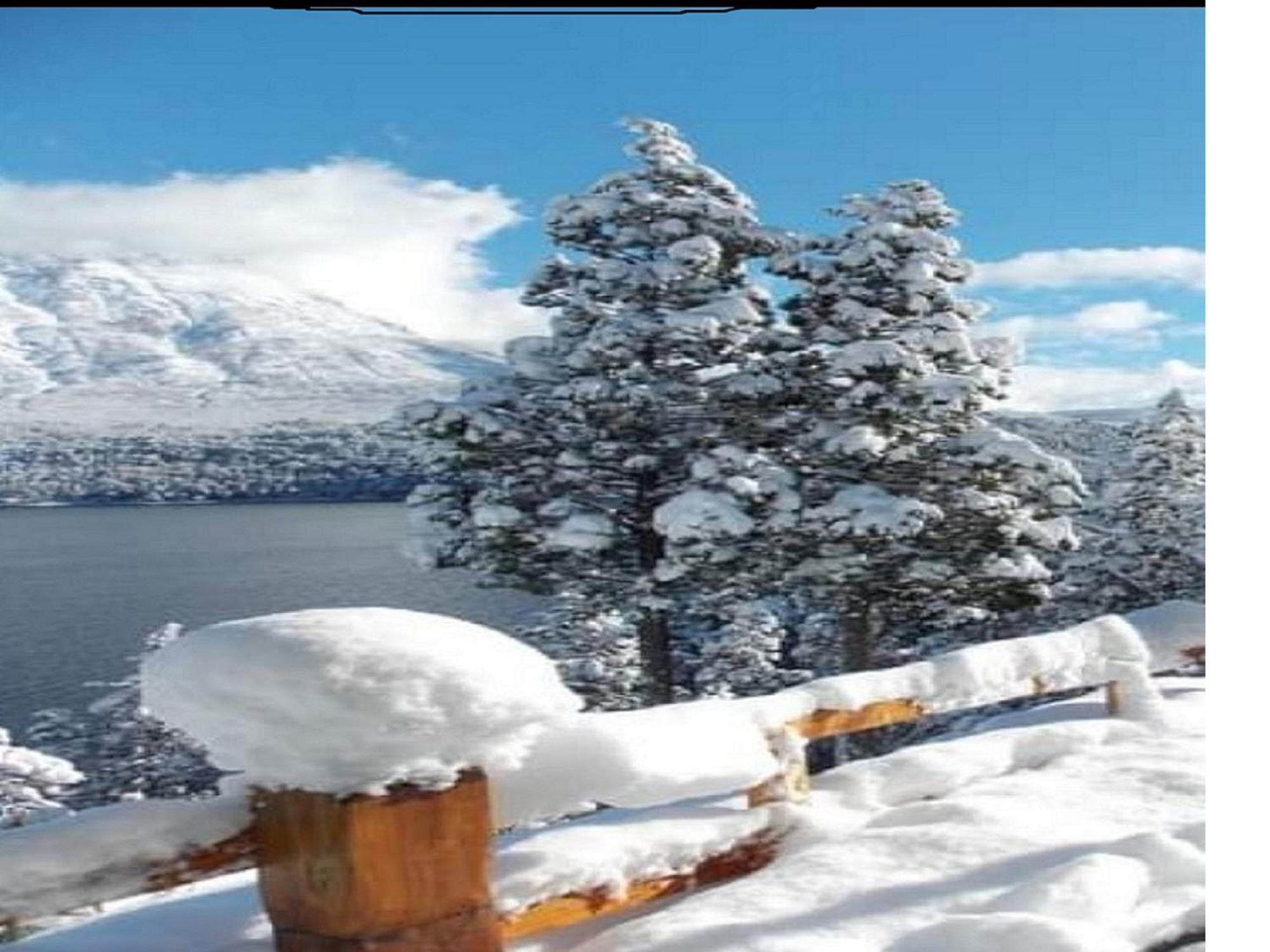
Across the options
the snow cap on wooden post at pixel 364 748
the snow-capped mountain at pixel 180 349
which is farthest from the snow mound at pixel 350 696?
the snow-capped mountain at pixel 180 349

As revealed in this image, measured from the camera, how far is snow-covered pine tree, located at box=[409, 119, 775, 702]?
977 cm

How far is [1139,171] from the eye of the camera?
3.69m

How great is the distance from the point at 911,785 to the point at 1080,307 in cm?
229

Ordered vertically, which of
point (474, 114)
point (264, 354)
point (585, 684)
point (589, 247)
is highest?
point (264, 354)

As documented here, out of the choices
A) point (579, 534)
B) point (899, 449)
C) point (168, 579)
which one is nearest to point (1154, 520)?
point (899, 449)

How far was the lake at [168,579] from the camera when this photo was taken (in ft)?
63.6

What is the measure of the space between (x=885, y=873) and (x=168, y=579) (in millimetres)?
28872

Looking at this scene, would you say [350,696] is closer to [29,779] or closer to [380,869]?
[380,869]

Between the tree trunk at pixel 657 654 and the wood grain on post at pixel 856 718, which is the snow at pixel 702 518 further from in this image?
the wood grain on post at pixel 856 718

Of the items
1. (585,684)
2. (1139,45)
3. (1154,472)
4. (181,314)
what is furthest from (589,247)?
(181,314)

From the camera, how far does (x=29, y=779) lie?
10234mm

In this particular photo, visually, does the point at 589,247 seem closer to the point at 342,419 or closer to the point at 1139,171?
the point at 1139,171

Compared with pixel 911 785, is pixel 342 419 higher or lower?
higher

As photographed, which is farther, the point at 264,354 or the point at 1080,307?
the point at 264,354
